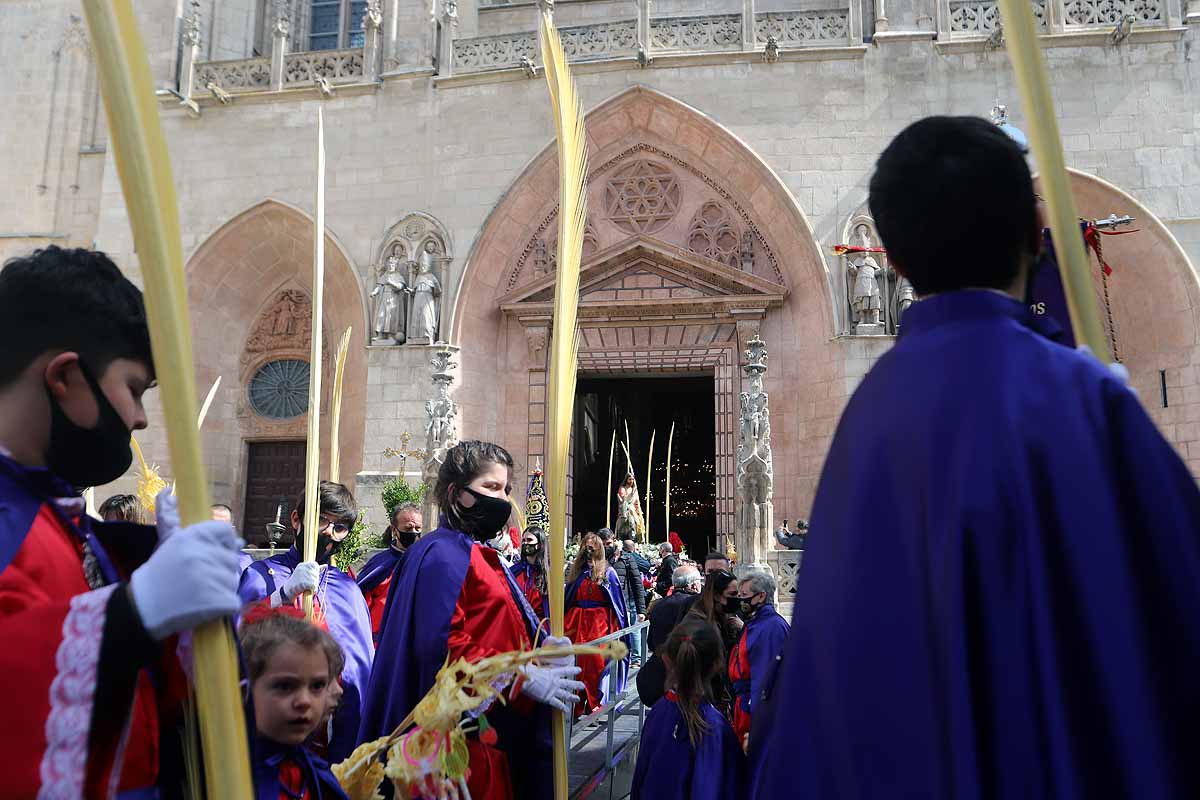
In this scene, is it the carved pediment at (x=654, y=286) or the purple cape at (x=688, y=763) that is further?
the carved pediment at (x=654, y=286)

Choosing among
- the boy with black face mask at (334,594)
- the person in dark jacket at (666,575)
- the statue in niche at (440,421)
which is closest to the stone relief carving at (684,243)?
the statue in niche at (440,421)

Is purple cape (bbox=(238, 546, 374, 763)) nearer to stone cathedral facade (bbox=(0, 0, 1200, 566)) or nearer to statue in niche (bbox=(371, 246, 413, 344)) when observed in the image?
stone cathedral facade (bbox=(0, 0, 1200, 566))

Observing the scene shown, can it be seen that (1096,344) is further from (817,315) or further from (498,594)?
(817,315)

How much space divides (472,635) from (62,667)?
1834mm

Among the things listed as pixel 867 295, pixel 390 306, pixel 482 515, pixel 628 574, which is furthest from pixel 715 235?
pixel 482 515

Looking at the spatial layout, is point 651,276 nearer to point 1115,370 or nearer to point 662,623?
point 662,623

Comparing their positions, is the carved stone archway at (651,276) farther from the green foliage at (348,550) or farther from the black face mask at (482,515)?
the black face mask at (482,515)

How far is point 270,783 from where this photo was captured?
6.37ft

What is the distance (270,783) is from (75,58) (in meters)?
19.3

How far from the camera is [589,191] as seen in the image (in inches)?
599

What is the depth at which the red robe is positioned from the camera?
1.08 m

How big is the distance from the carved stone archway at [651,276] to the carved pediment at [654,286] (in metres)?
0.02

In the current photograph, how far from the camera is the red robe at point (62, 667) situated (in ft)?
3.53

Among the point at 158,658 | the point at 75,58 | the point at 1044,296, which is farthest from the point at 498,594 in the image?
the point at 75,58
